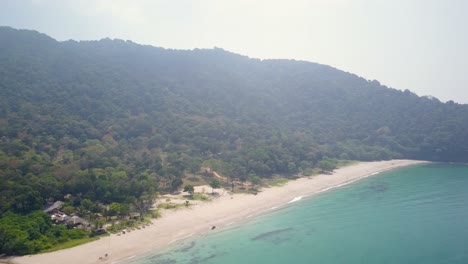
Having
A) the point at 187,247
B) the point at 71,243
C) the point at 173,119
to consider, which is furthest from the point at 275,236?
the point at 173,119

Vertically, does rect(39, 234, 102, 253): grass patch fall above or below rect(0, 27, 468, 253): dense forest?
below

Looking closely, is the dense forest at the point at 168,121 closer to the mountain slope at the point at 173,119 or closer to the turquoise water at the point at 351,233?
the mountain slope at the point at 173,119

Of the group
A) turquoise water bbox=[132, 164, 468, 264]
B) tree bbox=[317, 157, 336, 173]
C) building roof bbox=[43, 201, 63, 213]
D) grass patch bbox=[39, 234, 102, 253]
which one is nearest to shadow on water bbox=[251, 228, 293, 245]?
turquoise water bbox=[132, 164, 468, 264]

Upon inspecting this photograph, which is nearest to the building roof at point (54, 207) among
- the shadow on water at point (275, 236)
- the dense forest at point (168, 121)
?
the dense forest at point (168, 121)

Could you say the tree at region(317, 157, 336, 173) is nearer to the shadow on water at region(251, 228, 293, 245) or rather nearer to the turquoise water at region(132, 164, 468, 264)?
the turquoise water at region(132, 164, 468, 264)

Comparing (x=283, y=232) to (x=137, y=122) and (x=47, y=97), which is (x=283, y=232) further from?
(x=47, y=97)

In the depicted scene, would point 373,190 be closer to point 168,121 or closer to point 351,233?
point 351,233

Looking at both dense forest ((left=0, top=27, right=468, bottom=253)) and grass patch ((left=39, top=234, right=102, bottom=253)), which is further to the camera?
dense forest ((left=0, top=27, right=468, bottom=253))

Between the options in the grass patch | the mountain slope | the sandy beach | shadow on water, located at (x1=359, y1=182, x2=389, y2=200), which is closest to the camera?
the sandy beach
